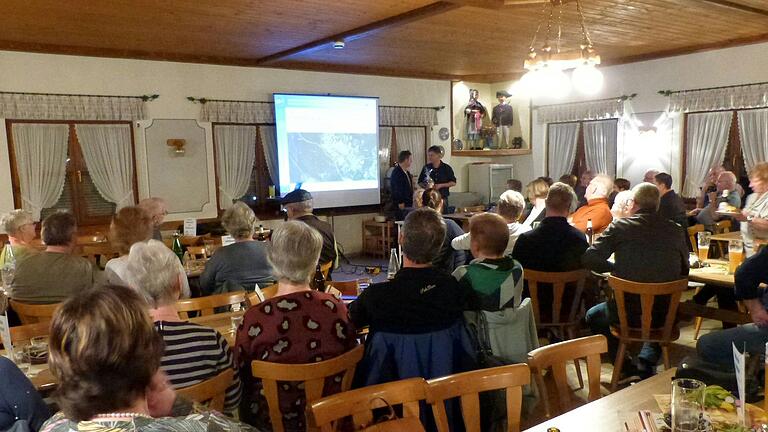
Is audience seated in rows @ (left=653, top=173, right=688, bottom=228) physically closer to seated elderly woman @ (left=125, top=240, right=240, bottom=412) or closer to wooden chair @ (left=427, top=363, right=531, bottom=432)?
wooden chair @ (left=427, top=363, right=531, bottom=432)

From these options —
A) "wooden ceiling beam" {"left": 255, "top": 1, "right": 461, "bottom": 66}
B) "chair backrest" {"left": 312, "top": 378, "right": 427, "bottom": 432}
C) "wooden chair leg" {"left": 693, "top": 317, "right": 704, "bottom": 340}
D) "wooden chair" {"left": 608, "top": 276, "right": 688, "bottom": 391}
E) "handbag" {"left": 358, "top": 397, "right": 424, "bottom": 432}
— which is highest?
"wooden ceiling beam" {"left": 255, "top": 1, "right": 461, "bottom": 66}

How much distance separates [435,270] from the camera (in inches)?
94.0

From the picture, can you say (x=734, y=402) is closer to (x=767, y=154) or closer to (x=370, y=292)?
(x=370, y=292)

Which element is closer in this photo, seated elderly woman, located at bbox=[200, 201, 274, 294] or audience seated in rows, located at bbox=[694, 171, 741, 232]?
seated elderly woman, located at bbox=[200, 201, 274, 294]

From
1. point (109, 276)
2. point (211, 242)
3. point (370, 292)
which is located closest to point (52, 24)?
point (211, 242)

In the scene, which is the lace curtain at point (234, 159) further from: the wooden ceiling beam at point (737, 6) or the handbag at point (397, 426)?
the handbag at point (397, 426)

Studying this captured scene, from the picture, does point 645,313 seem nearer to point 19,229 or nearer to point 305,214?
point 305,214

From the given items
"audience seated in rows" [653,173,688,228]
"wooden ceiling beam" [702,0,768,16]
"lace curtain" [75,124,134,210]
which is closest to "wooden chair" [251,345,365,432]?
"audience seated in rows" [653,173,688,228]

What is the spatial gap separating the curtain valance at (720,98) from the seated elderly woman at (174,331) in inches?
304

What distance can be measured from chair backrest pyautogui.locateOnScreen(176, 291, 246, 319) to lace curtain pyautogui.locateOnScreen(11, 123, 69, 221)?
15.1ft

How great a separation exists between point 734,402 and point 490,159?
9206 millimetres

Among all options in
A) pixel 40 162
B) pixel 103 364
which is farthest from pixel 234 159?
pixel 103 364

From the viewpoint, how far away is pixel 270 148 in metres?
8.16

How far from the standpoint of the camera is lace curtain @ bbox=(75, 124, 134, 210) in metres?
6.89
